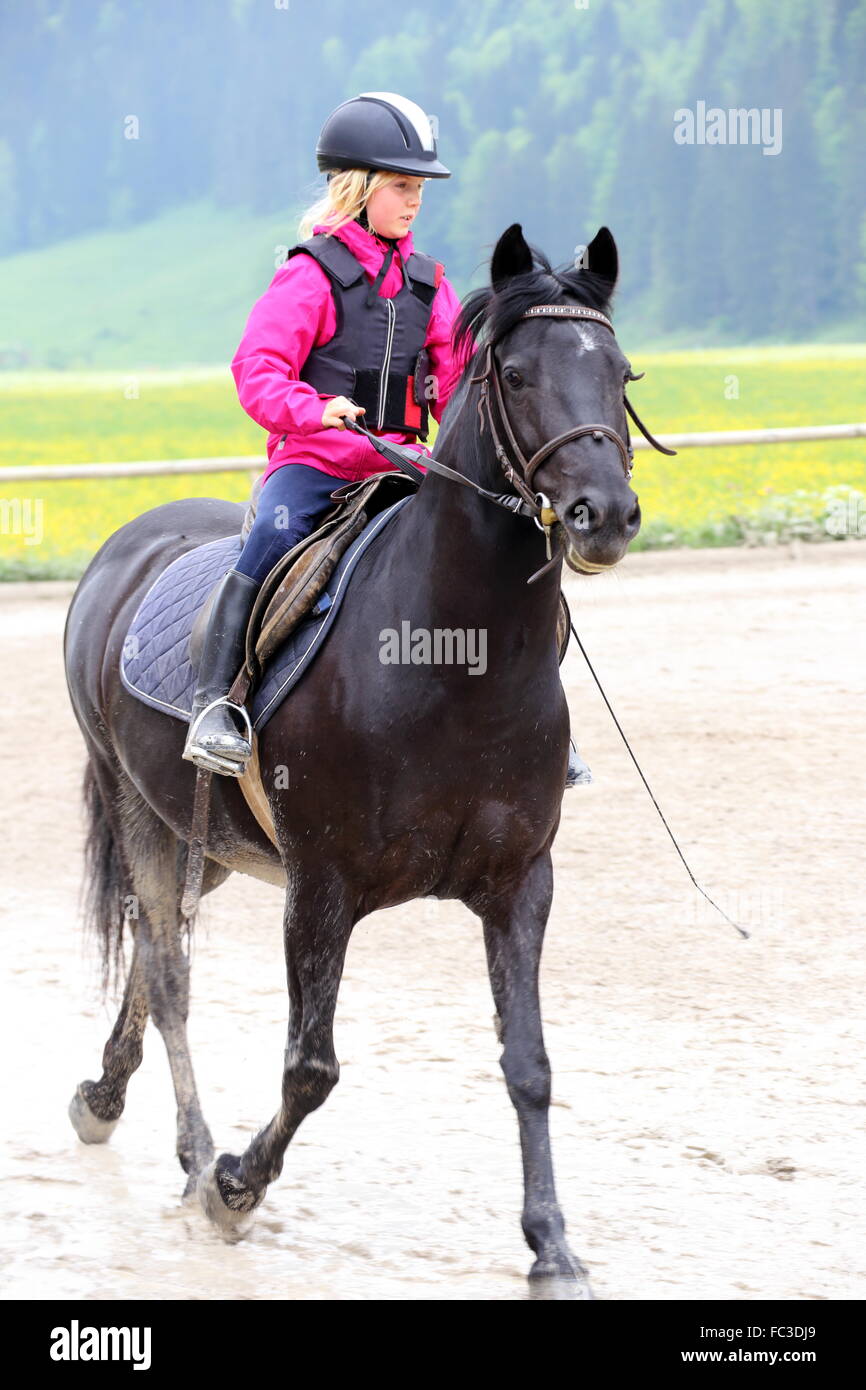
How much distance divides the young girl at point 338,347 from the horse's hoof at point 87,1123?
1.30 metres

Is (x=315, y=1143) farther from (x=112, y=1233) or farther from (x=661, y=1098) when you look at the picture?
(x=661, y=1098)

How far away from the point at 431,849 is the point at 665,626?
26.4 ft

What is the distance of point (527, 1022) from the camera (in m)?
3.72

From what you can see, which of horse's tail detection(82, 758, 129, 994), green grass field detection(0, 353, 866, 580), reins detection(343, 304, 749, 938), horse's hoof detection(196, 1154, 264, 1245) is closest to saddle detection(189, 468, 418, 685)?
reins detection(343, 304, 749, 938)

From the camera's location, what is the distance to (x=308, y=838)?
3.71 m

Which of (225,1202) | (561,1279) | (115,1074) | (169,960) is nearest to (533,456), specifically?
(561,1279)

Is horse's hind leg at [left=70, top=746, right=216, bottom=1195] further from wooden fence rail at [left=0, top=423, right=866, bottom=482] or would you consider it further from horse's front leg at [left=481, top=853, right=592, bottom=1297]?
wooden fence rail at [left=0, top=423, right=866, bottom=482]

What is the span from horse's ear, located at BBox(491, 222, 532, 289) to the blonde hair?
675mm

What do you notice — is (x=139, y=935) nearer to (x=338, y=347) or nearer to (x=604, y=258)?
(x=338, y=347)

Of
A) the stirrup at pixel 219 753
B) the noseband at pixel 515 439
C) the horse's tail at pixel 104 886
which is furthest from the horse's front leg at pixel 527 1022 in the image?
the horse's tail at pixel 104 886

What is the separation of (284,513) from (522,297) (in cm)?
98

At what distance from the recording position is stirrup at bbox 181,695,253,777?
381 centimetres

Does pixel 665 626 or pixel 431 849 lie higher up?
pixel 431 849
